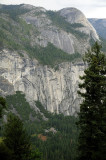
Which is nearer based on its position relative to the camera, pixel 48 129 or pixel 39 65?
pixel 48 129

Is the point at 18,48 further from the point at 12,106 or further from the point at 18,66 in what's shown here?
the point at 12,106

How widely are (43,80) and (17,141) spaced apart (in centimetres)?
13064

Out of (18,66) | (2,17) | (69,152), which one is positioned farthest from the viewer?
(2,17)

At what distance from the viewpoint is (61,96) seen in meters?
162

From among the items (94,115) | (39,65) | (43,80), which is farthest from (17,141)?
→ (43,80)

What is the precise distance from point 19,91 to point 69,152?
222 ft

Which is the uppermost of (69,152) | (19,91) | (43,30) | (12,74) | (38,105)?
(43,30)

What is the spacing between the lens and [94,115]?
21.0 meters

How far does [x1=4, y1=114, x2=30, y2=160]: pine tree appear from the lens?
2416 cm

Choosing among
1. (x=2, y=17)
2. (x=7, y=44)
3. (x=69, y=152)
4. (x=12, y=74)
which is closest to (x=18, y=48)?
(x=7, y=44)

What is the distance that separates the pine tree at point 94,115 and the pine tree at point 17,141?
6.86m

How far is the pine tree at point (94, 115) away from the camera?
67.4 ft

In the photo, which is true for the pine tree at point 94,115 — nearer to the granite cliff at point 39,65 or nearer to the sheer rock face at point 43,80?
the granite cliff at point 39,65

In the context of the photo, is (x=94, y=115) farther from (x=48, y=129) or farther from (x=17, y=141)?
(x=48, y=129)
